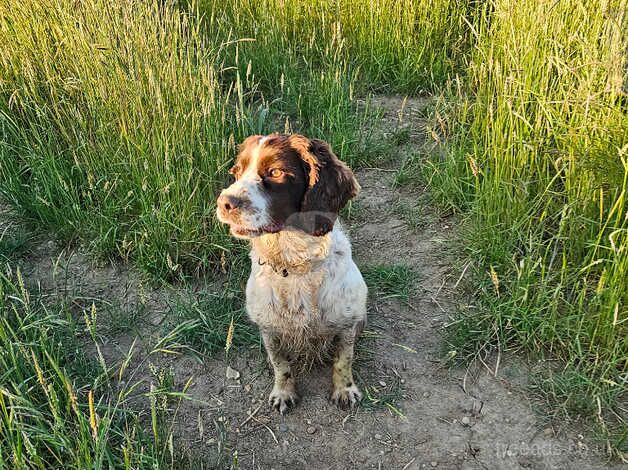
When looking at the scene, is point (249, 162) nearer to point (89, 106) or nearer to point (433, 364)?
point (433, 364)

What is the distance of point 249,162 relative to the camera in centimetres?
233

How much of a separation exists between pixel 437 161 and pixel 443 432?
2094 millimetres

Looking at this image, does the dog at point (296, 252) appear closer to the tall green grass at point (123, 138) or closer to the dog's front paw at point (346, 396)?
the dog's front paw at point (346, 396)

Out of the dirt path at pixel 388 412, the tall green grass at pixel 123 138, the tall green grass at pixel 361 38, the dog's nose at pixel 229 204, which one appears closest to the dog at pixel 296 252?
the dog's nose at pixel 229 204

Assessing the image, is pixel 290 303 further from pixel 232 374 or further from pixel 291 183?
pixel 232 374

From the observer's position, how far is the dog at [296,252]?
223 cm

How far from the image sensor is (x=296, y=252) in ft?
7.76

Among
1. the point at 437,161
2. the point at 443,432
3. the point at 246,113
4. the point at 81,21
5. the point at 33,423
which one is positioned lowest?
the point at 443,432

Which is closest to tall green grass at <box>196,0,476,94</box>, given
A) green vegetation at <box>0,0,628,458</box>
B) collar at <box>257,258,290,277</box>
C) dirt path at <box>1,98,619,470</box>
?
green vegetation at <box>0,0,628,458</box>

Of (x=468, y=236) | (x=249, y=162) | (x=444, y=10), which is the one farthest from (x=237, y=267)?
(x=444, y=10)

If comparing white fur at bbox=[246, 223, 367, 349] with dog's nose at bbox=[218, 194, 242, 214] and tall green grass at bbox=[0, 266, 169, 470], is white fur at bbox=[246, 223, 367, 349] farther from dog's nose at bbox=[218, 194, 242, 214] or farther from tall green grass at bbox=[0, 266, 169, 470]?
tall green grass at bbox=[0, 266, 169, 470]

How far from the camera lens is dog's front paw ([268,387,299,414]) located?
2678mm

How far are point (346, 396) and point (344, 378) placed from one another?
0.09m

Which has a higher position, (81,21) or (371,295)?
(81,21)
